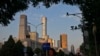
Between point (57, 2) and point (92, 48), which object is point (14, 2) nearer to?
point (57, 2)

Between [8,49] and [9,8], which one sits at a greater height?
[9,8]

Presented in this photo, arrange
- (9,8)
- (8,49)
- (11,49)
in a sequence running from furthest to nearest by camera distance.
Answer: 1. (11,49)
2. (8,49)
3. (9,8)

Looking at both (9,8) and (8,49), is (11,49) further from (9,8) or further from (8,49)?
(9,8)

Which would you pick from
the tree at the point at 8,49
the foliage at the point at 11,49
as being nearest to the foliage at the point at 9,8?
Result: the foliage at the point at 11,49

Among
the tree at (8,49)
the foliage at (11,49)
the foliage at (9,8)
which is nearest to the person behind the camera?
the foliage at (9,8)

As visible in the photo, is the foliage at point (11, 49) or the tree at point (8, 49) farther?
the foliage at point (11, 49)

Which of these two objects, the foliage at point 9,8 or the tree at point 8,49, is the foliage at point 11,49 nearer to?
the tree at point 8,49

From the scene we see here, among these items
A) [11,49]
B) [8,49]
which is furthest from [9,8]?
[11,49]

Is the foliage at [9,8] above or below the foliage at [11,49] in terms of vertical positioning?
above

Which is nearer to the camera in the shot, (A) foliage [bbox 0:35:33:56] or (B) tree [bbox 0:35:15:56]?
(B) tree [bbox 0:35:15:56]

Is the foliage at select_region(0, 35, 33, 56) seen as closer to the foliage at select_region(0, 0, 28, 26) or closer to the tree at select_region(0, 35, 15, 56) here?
the tree at select_region(0, 35, 15, 56)

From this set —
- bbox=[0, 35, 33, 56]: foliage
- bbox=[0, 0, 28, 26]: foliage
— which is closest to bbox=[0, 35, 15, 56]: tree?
bbox=[0, 35, 33, 56]: foliage

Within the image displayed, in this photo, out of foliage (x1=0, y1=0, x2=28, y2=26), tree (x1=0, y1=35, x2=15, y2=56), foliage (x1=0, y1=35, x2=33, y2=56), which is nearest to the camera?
foliage (x1=0, y1=0, x2=28, y2=26)

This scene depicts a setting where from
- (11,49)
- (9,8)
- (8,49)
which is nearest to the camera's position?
(9,8)
